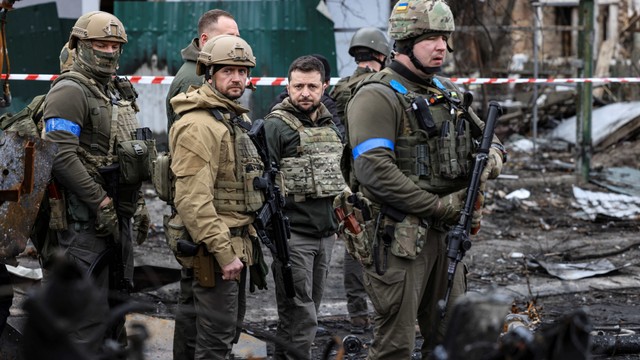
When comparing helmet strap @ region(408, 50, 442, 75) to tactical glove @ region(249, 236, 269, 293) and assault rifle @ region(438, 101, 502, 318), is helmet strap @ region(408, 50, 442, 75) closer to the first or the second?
assault rifle @ region(438, 101, 502, 318)

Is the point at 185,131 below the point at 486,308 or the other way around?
the other way around

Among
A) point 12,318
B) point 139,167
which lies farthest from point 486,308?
point 12,318

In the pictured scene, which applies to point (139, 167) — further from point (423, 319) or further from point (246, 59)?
point (423, 319)

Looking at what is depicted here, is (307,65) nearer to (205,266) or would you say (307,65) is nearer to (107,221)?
(107,221)

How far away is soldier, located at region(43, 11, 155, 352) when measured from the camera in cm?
541

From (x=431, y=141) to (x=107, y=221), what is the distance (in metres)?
2.06

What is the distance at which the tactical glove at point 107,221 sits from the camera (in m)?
5.51

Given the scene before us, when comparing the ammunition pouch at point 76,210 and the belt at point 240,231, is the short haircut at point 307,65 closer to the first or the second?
the belt at point 240,231

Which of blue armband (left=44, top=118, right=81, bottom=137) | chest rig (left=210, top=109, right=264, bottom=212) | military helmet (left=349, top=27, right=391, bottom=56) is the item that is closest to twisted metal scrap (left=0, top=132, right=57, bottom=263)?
blue armband (left=44, top=118, right=81, bottom=137)

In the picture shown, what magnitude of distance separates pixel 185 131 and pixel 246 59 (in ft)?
1.77

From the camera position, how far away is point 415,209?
176 inches

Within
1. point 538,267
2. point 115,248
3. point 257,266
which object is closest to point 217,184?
point 257,266

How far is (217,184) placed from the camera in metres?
5.07

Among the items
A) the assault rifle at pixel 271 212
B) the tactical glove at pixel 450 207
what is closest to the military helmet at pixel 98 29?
the assault rifle at pixel 271 212
